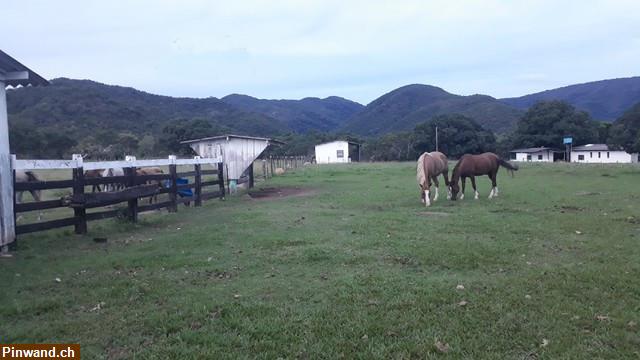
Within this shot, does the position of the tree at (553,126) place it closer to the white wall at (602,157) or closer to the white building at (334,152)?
the white wall at (602,157)

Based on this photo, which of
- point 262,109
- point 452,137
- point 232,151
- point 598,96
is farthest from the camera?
point 598,96

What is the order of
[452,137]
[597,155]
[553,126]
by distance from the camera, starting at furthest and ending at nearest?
[553,126] → [452,137] → [597,155]

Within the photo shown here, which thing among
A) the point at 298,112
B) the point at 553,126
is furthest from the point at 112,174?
the point at 298,112

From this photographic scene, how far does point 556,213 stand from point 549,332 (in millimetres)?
8639

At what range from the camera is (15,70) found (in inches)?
332

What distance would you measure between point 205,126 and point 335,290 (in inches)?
2401

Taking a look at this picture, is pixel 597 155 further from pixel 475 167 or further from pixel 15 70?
pixel 15 70

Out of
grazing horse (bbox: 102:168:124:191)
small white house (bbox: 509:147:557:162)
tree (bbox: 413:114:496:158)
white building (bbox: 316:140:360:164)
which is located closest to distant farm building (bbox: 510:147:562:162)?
small white house (bbox: 509:147:557:162)

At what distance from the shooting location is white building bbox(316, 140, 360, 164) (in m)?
73.6

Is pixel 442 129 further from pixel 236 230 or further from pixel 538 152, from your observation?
pixel 236 230

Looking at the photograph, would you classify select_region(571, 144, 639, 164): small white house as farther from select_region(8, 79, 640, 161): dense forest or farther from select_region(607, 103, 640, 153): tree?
select_region(8, 79, 640, 161): dense forest

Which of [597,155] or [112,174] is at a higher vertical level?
[112,174]

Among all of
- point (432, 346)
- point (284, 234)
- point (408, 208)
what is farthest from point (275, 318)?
point (408, 208)

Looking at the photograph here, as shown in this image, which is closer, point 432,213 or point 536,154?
point 432,213
